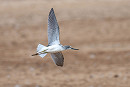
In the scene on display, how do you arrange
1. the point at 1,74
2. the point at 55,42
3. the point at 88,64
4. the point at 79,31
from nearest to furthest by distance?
the point at 55,42, the point at 1,74, the point at 88,64, the point at 79,31

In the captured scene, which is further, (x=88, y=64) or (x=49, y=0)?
(x=49, y=0)

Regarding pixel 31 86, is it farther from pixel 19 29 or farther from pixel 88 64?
pixel 19 29

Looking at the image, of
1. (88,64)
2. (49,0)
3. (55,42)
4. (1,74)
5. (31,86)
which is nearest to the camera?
(55,42)

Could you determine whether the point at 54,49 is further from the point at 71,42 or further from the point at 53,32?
the point at 71,42

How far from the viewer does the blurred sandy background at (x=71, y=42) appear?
9141mm

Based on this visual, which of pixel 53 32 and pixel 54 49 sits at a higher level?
pixel 53 32

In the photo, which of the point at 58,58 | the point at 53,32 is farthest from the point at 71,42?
the point at 53,32

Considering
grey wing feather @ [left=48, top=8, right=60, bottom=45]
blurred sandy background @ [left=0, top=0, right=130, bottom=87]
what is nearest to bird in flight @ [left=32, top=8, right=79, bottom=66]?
grey wing feather @ [left=48, top=8, right=60, bottom=45]

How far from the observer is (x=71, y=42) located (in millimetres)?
11883

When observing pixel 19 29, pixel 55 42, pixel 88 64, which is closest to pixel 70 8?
pixel 19 29

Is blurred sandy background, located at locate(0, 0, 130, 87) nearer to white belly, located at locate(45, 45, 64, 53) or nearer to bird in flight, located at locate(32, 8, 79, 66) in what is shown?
bird in flight, located at locate(32, 8, 79, 66)

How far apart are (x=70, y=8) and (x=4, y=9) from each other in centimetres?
222

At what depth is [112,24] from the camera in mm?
13312

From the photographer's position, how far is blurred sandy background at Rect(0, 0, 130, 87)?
914 centimetres
